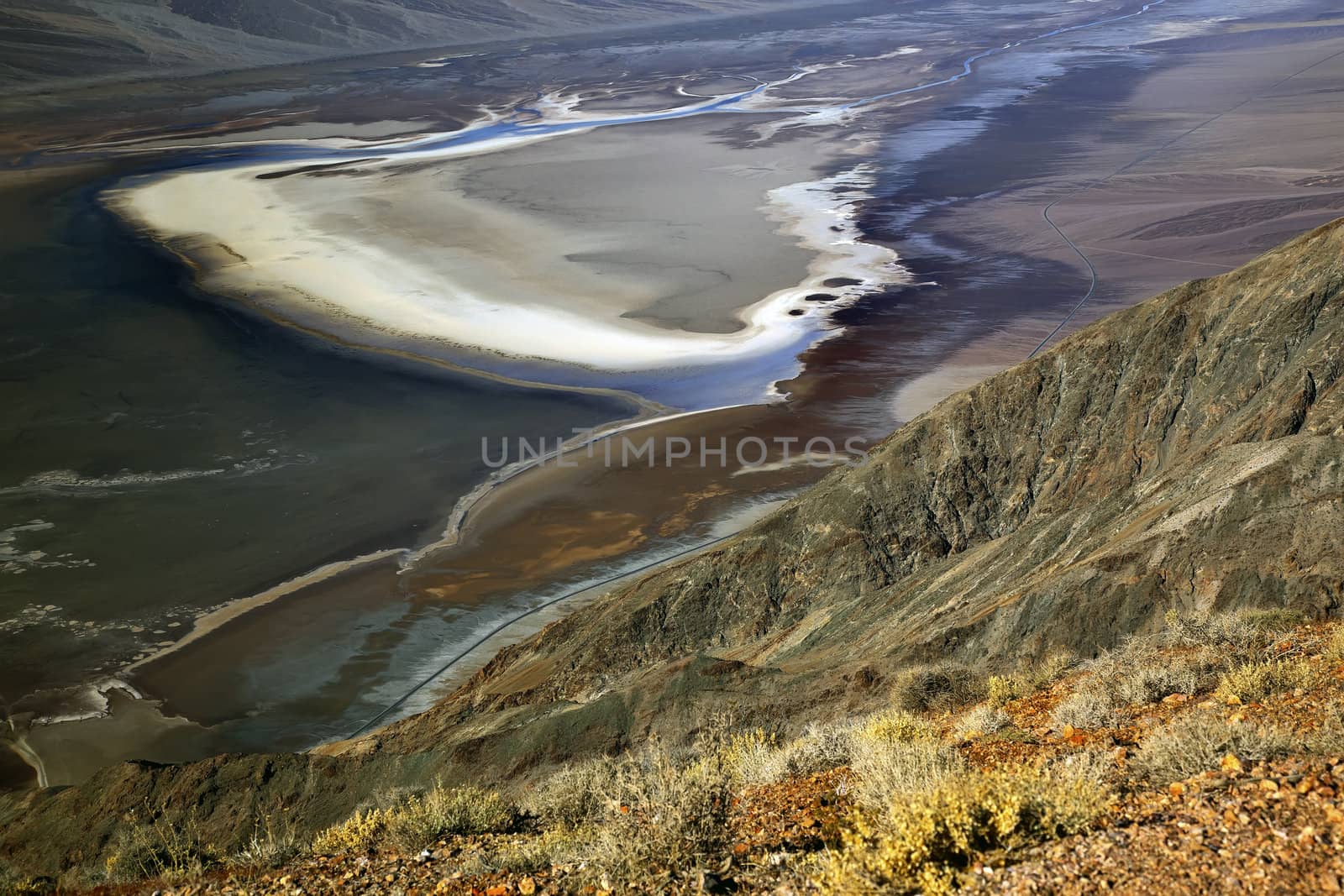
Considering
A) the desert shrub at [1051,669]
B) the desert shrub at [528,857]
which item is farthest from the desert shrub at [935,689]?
the desert shrub at [528,857]

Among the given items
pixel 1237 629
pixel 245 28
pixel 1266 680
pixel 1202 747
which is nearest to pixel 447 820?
pixel 1202 747

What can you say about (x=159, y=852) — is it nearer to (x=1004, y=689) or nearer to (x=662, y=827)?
(x=662, y=827)

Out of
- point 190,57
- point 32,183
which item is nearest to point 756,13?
point 190,57

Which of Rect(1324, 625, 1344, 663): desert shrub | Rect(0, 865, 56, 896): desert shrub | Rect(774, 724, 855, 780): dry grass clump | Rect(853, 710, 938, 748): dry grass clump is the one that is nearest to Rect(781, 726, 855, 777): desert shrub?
Rect(774, 724, 855, 780): dry grass clump

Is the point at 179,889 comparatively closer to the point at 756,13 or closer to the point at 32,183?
the point at 32,183

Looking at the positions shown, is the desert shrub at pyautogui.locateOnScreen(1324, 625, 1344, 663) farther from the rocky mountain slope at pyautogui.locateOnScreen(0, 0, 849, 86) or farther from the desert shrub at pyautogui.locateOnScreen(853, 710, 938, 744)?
the rocky mountain slope at pyautogui.locateOnScreen(0, 0, 849, 86)

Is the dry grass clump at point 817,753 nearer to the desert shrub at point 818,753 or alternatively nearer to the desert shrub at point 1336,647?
the desert shrub at point 818,753
